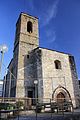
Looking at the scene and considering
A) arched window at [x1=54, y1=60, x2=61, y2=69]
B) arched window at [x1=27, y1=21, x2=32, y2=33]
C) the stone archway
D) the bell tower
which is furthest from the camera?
arched window at [x1=27, y1=21, x2=32, y2=33]

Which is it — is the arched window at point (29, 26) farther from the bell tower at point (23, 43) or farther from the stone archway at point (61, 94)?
the stone archway at point (61, 94)

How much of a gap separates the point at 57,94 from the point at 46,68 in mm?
3307

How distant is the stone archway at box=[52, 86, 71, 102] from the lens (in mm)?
14904

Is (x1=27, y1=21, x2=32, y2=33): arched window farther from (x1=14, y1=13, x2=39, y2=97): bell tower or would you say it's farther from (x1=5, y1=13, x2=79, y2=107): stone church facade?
(x1=5, y1=13, x2=79, y2=107): stone church facade

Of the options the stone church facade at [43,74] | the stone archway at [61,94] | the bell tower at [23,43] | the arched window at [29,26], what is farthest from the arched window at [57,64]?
the arched window at [29,26]

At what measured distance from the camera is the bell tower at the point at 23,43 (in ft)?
51.0

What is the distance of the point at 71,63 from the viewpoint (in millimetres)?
18094

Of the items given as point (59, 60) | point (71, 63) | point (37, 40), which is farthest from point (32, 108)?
point (37, 40)

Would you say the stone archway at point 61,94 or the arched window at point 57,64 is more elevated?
the arched window at point 57,64

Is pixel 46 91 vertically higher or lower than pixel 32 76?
lower

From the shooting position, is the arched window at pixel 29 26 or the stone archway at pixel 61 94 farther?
the arched window at pixel 29 26

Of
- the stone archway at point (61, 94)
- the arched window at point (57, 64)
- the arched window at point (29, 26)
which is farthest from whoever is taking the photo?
the arched window at point (29, 26)

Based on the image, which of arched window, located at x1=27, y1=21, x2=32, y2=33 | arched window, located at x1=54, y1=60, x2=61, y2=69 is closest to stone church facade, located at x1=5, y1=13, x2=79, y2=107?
arched window, located at x1=54, y1=60, x2=61, y2=69

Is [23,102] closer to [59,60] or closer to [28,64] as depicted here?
[28,64]
